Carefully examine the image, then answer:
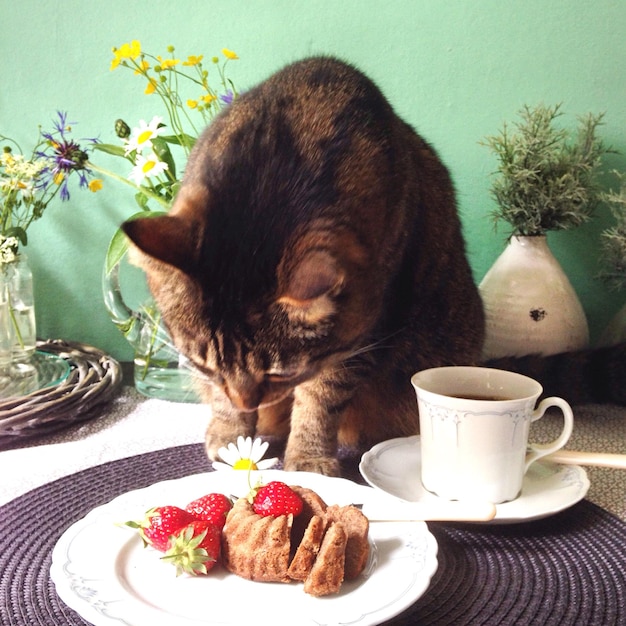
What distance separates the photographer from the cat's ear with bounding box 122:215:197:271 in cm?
73

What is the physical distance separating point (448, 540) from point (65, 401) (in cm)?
71

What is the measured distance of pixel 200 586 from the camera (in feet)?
2.08

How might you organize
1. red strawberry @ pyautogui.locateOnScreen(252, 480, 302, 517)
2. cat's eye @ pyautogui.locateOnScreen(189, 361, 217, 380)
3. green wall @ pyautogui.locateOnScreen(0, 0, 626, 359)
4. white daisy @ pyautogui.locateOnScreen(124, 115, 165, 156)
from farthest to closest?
green wall @ pyautogui.locateOnScreen(0, 0, 626, 359), white daisy @ pyautogui.locateOnScreen(124, 115, 165, 156), cat's eye @ pyautogui.locateOnScreen(189, 361, 217, 380), red strawberry @ pyautogui.locateOnScreen(252, 480, 302, 517)

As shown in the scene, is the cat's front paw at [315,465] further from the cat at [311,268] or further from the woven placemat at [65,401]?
the woven placemat at [65,401]

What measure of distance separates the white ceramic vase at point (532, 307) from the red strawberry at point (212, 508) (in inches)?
29.6

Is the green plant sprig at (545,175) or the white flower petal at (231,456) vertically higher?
the green plant sprig at (545,175)

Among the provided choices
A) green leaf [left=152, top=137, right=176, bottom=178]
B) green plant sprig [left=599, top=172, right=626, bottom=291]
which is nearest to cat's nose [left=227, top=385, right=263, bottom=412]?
green leaf [left=152, top=137, right=176, bottom=178]

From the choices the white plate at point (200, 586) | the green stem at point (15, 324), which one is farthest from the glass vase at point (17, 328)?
the white plate at point (200, 586)

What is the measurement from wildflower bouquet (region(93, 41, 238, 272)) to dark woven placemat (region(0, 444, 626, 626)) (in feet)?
1.79

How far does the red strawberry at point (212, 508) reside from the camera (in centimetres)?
69

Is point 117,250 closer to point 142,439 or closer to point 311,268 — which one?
point 142,439

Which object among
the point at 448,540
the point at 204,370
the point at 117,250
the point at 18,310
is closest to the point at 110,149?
the point at 117,250

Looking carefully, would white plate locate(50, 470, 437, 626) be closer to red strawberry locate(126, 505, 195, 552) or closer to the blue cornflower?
red strawberry locate(126, 505, 195, 552)

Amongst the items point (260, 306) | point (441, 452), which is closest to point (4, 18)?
point (260, 306)
